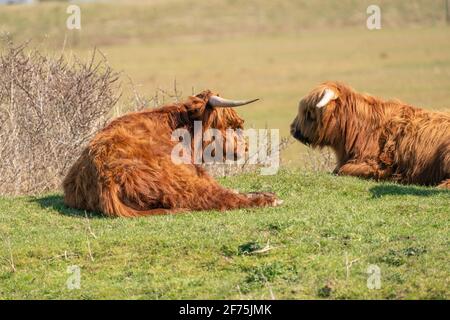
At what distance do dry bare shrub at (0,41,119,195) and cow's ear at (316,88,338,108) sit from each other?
10.9ft

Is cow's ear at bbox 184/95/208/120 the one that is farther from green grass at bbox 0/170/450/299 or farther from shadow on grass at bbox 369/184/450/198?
shadow on grass at bbox 369/184/450/198

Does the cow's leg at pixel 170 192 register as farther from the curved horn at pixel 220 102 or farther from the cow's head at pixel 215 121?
the curved horn at pixel 220 102

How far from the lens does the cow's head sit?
34.9 feet

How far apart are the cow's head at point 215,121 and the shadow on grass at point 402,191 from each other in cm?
162

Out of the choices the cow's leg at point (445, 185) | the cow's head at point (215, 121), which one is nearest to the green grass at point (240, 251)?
the cow's leg at point (445, 185)

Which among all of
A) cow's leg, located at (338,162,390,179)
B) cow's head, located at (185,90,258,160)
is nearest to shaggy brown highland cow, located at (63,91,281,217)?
cow's head, located at (185,90,258,160)

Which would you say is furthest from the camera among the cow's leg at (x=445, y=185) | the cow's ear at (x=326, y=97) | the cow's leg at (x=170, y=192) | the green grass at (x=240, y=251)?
the cow's ear at (x=326, y=97)

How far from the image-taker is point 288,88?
127 feet

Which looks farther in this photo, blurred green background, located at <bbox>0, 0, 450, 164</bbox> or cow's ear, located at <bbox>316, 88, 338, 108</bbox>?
blurred green background, located at <bbox>0, 0, 450, 164</bbox>

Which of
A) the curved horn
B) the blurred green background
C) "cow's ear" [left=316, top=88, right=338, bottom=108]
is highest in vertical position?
the curved horn

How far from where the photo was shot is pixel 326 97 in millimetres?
12203

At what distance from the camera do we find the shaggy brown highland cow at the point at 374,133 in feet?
38.9

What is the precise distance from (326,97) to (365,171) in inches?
41.8

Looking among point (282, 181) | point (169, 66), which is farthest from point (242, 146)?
point (169, 66)
